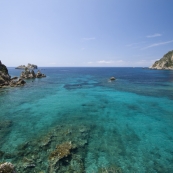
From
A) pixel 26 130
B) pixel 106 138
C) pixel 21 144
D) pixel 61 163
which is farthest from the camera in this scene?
pixel 26 130

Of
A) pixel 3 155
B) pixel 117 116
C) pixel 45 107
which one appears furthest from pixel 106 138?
pixel 45 107

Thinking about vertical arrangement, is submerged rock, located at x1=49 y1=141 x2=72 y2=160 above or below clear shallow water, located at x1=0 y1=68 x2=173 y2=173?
above

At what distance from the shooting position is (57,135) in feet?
67.5

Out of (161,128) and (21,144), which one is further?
(161,128)

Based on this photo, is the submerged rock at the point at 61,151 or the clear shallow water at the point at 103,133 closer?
the clear shallow water at the point at 103,133

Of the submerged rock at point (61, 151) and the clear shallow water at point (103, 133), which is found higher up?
the submerged rock at point (61, 151)

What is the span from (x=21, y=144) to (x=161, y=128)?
70.1 ft

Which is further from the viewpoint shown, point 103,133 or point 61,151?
point 103,133

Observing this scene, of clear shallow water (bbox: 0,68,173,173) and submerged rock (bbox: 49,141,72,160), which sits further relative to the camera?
submerged rock (bbox: 49,141,72,160)

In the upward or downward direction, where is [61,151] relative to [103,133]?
upward

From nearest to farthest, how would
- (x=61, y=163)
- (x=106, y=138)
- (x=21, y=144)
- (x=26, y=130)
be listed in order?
(x=61, y=163), (x=21, y=144), (x=106, y=138), (x=26, y=130)

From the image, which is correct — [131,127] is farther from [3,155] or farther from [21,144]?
[3,155]

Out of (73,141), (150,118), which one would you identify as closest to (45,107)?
(73,141)

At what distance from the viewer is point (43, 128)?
22953 millimetres
